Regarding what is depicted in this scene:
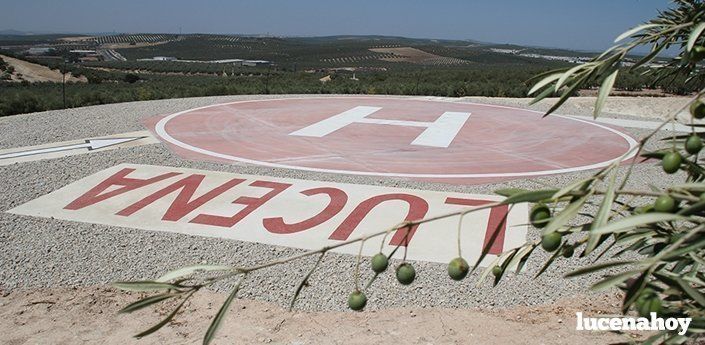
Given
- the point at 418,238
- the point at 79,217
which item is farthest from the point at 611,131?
the point at 79,217

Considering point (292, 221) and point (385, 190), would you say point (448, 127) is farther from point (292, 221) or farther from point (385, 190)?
point (292, 221)

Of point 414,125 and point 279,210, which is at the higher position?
point 414,125

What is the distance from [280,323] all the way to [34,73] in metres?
68.1

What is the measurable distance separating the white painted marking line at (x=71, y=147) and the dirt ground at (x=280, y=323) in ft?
20.0

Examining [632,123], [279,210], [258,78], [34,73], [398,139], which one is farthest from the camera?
[34,73]

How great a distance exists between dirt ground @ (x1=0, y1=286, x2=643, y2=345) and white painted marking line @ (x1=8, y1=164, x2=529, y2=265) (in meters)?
1.35

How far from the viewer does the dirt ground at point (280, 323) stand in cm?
424

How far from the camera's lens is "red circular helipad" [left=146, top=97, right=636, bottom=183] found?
1020 centimetres

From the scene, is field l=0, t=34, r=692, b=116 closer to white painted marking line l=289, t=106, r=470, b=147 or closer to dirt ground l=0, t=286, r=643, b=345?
dirt ground l=0, t=286, r=643, b=345

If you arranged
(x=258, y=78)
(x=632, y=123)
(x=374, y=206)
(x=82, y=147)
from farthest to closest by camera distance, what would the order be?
Answer: (x=258, y=78), (x=632, y=123), (x=82, y=147), (x=374, y=206)

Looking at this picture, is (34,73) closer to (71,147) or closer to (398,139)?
(71,147)

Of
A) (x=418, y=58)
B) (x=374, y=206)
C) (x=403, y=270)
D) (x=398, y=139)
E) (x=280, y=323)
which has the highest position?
(x=403, y=270)

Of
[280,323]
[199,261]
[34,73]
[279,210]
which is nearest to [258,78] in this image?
[34,73]

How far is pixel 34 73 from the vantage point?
197 feet
